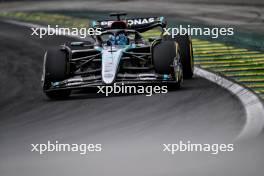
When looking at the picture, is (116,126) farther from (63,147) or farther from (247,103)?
(247,103)

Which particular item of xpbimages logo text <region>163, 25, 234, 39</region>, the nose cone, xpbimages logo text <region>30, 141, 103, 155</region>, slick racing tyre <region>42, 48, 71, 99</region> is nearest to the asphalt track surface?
xpbimages logo text <region>30, 141, 103, 155</region>

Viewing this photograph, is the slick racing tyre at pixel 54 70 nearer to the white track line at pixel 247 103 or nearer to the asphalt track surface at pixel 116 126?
the asphalt track surface at pixel 116 126

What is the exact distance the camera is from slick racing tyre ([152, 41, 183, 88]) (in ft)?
51.4

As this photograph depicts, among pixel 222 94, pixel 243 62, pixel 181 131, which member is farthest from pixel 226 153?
pixel 243 62

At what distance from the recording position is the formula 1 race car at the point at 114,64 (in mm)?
15672

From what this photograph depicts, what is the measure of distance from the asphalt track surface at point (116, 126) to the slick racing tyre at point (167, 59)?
34 cm

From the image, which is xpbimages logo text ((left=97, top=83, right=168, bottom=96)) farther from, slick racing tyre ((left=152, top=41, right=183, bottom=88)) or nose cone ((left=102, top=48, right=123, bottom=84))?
slick racing tyre ((left=152, top=41, right=183, bottom=88))

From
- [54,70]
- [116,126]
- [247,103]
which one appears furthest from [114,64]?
[116,126]

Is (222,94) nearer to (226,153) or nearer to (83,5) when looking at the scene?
(226,153)

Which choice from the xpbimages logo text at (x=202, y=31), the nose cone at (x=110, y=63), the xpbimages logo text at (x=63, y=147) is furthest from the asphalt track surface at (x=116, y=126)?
the xpbimages logo text at (x=202, y=31)

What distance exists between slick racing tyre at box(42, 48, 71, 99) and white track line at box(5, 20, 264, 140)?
2571 mm

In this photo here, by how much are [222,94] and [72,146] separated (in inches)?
168

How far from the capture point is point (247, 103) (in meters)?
13.9

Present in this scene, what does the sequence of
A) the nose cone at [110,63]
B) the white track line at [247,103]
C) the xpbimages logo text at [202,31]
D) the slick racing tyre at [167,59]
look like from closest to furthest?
1. the white track line at [247,103]
2. the nose cone at [110,63]
3. the slick racing tyre at [167,59]
4. the xpbimages logo text at [202,31]
